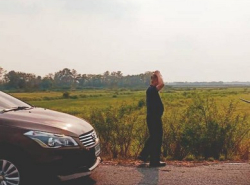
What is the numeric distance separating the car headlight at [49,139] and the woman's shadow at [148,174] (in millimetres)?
1585

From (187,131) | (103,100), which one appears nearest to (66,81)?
(103,100)

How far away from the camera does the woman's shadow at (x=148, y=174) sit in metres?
6.04

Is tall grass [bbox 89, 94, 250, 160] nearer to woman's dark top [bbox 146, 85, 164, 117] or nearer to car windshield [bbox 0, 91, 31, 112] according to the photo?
woman's dark top [bbox 146, 85, 164, 117]

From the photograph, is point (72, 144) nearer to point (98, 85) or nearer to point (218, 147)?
point (218, 147)

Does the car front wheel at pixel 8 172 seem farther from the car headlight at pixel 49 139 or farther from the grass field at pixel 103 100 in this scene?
the grass field at pixel 103 100

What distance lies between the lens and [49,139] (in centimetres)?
514

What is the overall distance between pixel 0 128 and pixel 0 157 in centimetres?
41

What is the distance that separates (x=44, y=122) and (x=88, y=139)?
759 millimetres

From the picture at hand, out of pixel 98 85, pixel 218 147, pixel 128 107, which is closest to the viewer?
pixel 218 147

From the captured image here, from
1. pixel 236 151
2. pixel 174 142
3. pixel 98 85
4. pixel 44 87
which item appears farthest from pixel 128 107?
pixel 98 85

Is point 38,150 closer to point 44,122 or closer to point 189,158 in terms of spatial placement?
point 44,122

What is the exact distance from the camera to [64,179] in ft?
16.8

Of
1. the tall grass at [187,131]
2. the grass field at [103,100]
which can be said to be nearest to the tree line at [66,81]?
the grass field at [103,100]

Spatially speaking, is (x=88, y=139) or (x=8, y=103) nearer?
(x=88, y=139)
